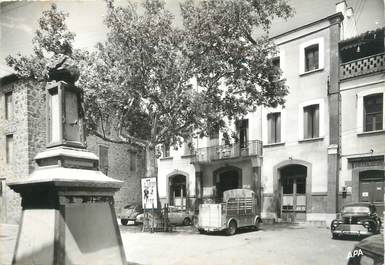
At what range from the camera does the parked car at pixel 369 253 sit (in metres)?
4.52

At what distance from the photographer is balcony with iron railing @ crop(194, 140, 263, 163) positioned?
18.7 m

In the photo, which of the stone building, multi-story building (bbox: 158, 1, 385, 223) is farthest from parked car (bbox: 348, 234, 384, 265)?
the stone building

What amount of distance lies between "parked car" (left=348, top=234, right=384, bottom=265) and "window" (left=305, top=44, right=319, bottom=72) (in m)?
13.2

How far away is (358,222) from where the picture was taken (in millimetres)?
11367

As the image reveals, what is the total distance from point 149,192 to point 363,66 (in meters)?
9.87

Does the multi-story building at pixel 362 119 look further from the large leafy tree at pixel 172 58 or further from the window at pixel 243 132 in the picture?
the window at pixel 243 132

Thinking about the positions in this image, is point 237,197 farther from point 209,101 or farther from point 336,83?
point 336,83

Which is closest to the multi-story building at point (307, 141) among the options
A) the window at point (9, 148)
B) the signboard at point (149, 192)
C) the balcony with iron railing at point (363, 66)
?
the balcony with iron railing at point (363, 66)

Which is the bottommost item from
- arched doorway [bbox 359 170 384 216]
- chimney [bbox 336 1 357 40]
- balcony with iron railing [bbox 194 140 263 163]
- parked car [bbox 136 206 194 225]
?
parked car [bbox 136 206 194 225]

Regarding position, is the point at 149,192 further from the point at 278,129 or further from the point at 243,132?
the point at 278,129

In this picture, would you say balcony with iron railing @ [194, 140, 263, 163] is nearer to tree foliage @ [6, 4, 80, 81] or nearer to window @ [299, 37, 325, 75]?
window @ [299, 37, 325, 75]

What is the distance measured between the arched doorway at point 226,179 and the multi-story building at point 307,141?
0.20ft

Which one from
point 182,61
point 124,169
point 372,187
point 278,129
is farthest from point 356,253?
point 124,169

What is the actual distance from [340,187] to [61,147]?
12.5 meters
